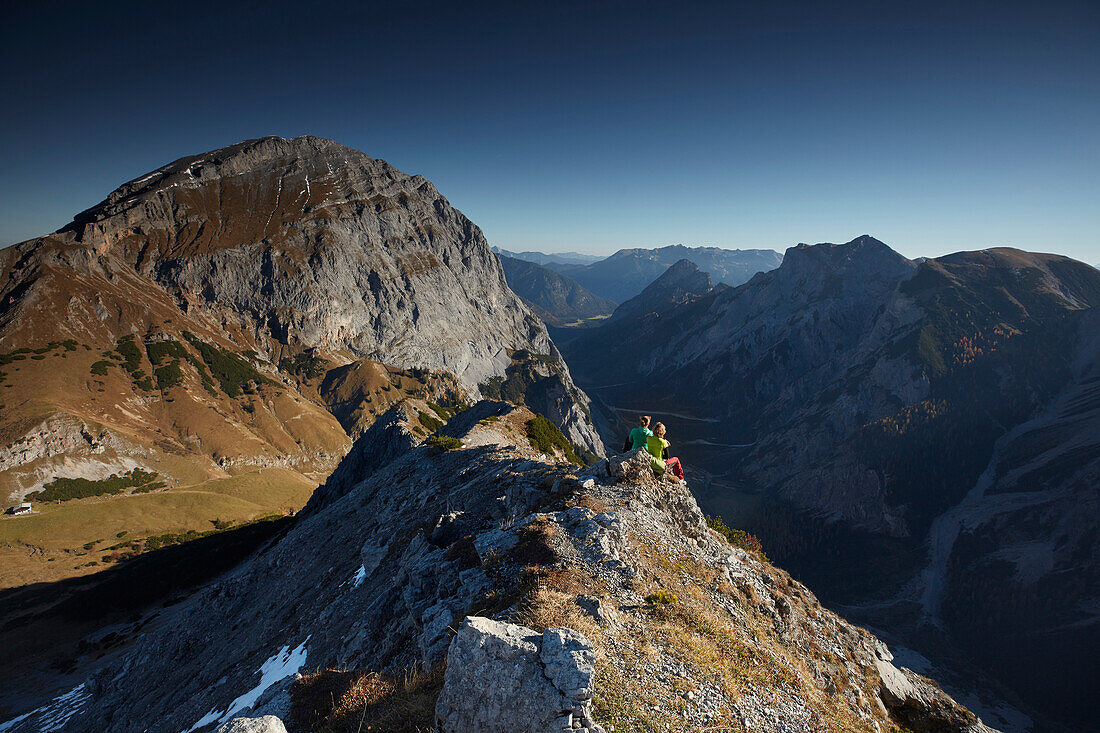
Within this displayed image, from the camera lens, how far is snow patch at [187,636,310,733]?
2112cm

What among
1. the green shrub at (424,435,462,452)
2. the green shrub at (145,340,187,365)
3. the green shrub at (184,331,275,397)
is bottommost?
the green shrub at (184,331,275,397)

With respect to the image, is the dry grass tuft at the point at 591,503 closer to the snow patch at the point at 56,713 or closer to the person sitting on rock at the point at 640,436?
the person sitting on rock at the point at 640,436

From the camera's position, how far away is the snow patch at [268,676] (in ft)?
69.3

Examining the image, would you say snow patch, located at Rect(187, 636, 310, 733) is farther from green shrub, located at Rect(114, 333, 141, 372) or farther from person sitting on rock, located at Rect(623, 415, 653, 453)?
green shrub, located at Rect(114, 333, 141, 372)

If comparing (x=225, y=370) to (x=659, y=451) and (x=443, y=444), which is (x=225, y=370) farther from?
(x=659, y=451)

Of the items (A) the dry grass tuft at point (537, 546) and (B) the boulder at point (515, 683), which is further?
(A) the dry grass tuft at point (537, 546)

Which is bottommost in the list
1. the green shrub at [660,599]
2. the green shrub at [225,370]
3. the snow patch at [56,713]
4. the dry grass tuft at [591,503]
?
the snow patch at [56,713]

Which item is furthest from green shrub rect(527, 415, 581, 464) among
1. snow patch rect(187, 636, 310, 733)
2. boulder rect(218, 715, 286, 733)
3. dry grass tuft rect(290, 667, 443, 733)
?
boulder rect(218, 715, 286, 733)

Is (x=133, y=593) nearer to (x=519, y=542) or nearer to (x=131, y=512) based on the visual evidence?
(x=131, y=512)

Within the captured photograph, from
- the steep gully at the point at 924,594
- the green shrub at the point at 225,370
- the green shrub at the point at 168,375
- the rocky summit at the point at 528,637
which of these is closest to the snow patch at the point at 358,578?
the rocky summit at the point at 528,637

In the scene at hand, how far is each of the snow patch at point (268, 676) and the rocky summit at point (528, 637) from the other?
0.17 meters

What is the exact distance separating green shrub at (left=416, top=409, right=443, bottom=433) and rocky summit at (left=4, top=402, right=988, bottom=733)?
4193cm

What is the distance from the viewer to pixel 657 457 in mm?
22469

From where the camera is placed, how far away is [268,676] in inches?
905
